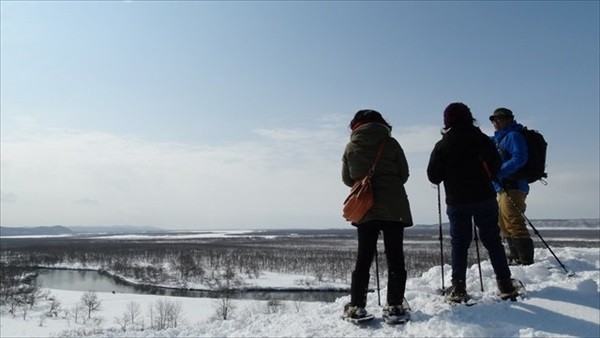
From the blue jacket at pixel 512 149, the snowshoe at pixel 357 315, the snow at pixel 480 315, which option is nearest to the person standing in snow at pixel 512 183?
the blue jacket at pixel 512 149

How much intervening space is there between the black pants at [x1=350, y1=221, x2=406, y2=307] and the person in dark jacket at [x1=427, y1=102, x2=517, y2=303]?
2.17 feet

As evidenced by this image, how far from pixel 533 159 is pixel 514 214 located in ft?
2.50

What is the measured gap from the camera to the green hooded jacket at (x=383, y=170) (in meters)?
3.93

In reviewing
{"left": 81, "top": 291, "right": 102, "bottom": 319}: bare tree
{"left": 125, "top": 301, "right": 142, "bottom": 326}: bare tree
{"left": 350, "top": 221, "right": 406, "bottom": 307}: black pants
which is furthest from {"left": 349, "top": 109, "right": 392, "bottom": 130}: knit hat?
{"left": 81, "top": 291, "right": 102, "bottom": 319}: bare tree

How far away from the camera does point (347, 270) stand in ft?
243

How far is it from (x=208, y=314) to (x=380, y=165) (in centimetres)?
4119

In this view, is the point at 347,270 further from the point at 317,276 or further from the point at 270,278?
the point at 270,278

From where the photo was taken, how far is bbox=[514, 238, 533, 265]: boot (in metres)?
5.59

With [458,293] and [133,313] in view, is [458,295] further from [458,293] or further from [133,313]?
[133,313]

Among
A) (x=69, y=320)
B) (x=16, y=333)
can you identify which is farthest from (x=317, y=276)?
(x=16, y=333)

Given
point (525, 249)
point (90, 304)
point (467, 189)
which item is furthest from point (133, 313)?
point (467, 189)

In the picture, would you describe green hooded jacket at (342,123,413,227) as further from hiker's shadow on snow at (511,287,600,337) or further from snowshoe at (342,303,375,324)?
hiker's shadow on snow at (511,287,600,337)

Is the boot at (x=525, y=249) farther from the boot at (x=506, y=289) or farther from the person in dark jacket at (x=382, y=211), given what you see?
the person in dark jacket at (x=382, y=211)

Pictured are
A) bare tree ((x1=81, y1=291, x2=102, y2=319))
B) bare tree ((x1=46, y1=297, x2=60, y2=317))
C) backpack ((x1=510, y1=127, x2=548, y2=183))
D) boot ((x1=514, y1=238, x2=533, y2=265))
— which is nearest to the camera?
backpack ((x1=510, y1=127, x2=548, y2=183))
